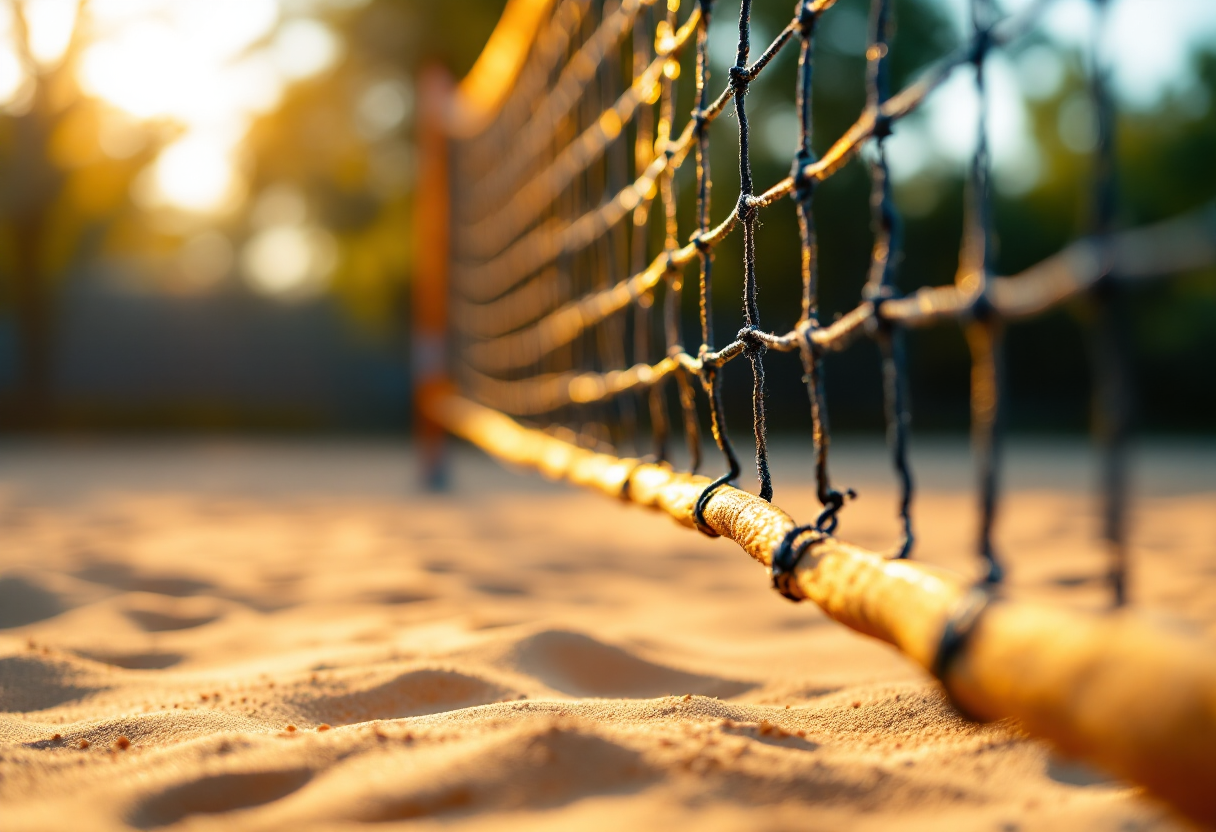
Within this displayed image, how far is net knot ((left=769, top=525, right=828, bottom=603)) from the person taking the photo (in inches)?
36.2

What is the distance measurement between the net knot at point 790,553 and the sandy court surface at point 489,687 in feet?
0.44

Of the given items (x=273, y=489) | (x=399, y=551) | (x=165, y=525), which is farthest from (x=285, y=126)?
(x=399, y=551)

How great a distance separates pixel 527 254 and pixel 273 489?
5.16ft

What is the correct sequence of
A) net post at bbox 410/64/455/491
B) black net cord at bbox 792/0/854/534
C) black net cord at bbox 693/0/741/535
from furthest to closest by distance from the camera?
net post at bbox 410/64/455/491, black net cord at bbox 693/0/741/535, black net cord at bbox 792/0/854/534

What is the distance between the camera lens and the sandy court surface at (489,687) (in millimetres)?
789

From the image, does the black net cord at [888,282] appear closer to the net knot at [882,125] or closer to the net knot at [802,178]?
the net knot at [882,125]

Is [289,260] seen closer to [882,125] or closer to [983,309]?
[882,125]

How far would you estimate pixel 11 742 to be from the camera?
100cm

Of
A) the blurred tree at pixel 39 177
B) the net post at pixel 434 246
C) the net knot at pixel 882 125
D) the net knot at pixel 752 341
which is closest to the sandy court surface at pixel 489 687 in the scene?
the net knot at pixel 752 341

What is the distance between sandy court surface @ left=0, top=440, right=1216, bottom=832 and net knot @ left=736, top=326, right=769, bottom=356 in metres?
0.40

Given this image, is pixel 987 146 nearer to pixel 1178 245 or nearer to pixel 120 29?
pixel 1178 245

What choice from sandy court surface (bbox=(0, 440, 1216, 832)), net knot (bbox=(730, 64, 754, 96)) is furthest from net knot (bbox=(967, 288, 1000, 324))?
net knot (bbox=(730, 64, 754, 96))

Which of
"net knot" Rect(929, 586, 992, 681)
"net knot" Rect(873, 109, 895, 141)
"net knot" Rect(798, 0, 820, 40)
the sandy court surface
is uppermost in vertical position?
"net knot" Rect(798, 0, 820, 40)

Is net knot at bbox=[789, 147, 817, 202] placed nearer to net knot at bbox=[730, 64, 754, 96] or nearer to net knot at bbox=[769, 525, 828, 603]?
net knot at bbox=[730, 64, 754, 96]
